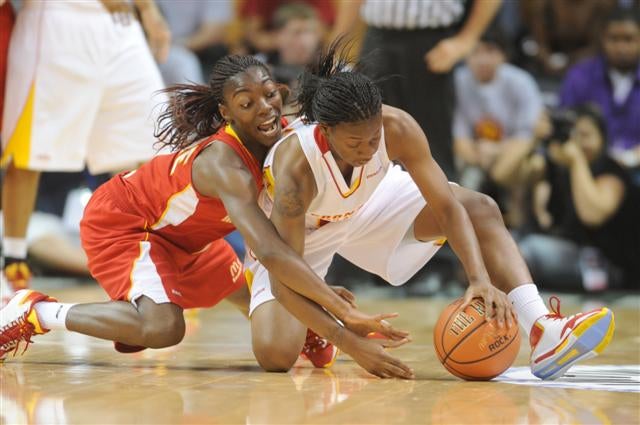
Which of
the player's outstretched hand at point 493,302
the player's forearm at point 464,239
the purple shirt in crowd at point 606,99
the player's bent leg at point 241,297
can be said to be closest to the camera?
the player's outstretched hand at point 493,302

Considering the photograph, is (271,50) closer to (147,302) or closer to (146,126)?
(146,126)

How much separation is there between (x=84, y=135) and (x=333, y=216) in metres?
2.04

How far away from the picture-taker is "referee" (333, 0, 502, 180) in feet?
24.2

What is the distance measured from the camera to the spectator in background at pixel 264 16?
9570 millimetres

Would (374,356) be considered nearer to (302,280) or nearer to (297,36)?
(302,280)

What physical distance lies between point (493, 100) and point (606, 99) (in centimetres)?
86

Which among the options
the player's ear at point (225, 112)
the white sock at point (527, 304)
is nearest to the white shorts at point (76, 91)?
the player's ear at point (225, 112)

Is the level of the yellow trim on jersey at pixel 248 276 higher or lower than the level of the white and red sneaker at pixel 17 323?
higher

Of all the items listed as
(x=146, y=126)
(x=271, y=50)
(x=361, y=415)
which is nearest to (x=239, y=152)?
(x=361, y=415)

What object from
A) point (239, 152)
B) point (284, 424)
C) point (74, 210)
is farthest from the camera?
point (74, 210)

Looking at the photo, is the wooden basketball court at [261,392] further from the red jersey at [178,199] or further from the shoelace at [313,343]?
the red jersey at [178,199]

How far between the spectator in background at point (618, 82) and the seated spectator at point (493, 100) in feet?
1.28

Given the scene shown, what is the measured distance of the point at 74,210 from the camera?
28.0 feet

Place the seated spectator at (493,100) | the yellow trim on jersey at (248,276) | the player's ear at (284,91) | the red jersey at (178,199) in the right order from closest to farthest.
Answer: the red jersey at (178,199)
the player's ear at (284,91)
the yellow trim on jersey at (248,276)
the seated spectator at (493,100)
